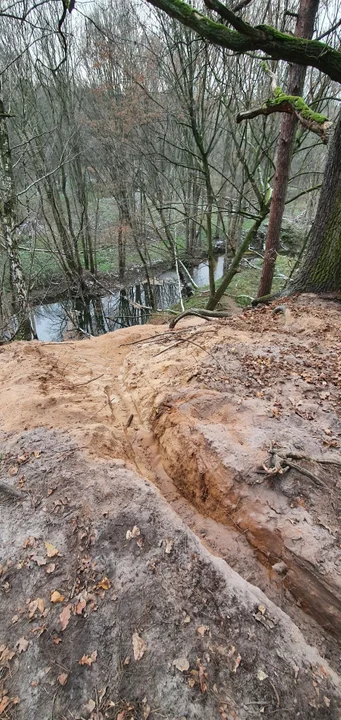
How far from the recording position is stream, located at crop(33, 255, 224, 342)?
1485 cm

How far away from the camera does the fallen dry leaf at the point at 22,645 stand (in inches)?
70.7

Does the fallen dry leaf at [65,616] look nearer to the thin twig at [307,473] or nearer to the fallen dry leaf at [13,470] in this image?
the fallen dry leaf at [13,470]

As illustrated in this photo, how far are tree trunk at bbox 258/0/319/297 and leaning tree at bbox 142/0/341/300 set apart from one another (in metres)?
1.33

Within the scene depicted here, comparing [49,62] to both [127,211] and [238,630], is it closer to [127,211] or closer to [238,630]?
[127,211]

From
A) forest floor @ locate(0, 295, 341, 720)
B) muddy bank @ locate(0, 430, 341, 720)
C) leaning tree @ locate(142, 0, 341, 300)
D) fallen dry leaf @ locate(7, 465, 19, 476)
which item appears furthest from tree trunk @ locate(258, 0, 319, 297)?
muddy bank @ locate(0, 430, 341, 720)

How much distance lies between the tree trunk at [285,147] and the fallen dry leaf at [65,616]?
23.9ft

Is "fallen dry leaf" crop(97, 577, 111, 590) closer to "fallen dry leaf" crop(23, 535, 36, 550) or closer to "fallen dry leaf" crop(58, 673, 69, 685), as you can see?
"fallen dry leaf" crop(58, 673, 69, 685)

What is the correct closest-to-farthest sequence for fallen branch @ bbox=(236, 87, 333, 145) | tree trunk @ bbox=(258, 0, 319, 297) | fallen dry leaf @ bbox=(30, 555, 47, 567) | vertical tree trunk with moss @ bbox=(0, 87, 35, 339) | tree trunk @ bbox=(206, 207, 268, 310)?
fallen dry leaf @ bbox=(30, 555, 47, 567), fallen branch @ bbox=(236, 87, 333, 145), tree trunk @ bbox=(258, 0, 319, 297), tree trunk @ bbox=(206, 207, 268, 310), vertical tree trunk with moss @ bbox=(0, 87, 35, 339)

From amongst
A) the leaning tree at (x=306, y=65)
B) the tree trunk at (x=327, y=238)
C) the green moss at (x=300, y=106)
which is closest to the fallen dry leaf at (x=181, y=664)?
the leaning tree at (x=306, y=65)

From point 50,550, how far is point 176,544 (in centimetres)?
79

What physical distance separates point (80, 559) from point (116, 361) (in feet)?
10.3

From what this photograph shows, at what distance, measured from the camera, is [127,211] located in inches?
627

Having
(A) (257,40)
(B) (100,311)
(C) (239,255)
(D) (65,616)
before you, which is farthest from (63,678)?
(B) (100,311)

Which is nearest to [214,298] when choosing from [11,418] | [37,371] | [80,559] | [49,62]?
[37,371]
